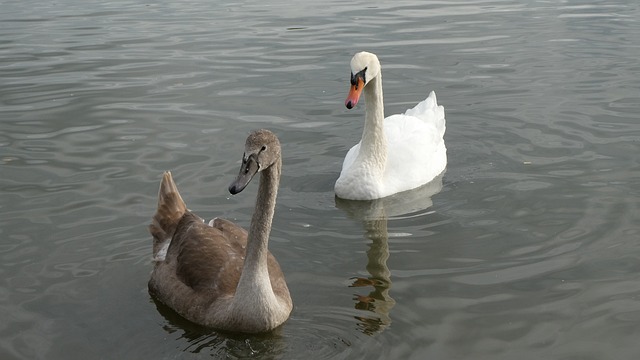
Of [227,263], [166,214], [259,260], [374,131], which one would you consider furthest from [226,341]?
[374,131]

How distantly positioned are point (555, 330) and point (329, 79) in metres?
9.05

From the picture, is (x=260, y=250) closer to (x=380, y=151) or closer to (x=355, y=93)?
(x=355, y=93)

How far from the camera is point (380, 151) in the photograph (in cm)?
1046

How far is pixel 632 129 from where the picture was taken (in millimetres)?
11945

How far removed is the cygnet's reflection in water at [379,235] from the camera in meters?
7.31

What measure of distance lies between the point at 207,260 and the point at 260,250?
712mm

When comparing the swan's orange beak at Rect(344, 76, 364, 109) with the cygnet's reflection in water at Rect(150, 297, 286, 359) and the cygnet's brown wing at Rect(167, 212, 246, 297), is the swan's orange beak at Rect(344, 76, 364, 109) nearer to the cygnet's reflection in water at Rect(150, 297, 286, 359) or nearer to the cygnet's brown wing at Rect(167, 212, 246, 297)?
the cygnet's brown wing at Rect(167, 212, 246, 297)

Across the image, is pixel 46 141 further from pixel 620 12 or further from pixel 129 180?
pixel 620 12

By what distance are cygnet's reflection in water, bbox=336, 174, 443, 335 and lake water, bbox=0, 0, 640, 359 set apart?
30 millimetres

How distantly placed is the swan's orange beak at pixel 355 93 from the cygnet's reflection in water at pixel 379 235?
1.05 meters

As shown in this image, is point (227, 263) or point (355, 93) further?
point (355, 93)

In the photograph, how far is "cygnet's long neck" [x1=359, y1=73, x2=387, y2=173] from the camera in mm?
10336

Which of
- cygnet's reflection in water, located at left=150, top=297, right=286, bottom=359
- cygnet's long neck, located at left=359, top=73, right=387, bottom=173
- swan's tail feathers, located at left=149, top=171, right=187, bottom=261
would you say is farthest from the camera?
cygnet's long neck, located at left=359, top=73, right=387, bottom=173

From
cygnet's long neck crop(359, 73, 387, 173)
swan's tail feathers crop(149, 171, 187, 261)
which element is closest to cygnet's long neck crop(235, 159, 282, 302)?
swan's tail feathers crop(149, 171, 187, 261)
